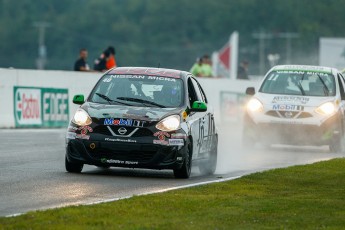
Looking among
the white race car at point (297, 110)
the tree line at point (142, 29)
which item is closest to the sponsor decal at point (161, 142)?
the white race car at point (297, 110)

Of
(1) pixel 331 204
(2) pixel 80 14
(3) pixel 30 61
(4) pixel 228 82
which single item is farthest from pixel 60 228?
(2) pixel 80 14

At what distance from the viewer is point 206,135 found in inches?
692

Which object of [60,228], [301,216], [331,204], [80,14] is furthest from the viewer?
[80,14]

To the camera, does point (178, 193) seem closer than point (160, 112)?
Yes

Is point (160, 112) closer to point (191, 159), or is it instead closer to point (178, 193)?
point (191, 159)

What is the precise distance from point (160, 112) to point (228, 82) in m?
24.6

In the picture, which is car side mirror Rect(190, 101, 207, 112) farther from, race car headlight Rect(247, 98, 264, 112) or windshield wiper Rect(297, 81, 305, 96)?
windshield wiper Rect(297, 81, 305, 96)

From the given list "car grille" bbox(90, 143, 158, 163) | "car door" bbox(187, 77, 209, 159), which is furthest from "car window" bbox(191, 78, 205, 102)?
"car grille" bbox(90, 143, 158, 163)

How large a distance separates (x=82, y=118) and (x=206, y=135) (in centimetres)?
226

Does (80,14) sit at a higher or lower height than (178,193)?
higher

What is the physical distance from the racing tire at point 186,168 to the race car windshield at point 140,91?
71 centimetres

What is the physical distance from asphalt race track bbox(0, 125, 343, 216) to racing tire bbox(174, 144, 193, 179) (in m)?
0.12

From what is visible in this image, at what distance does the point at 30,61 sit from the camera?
150m

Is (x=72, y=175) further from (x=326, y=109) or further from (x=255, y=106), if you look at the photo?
(x=326, y=109)
